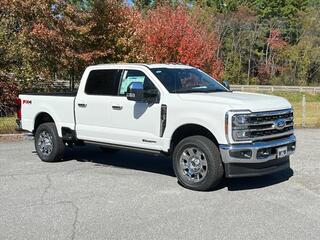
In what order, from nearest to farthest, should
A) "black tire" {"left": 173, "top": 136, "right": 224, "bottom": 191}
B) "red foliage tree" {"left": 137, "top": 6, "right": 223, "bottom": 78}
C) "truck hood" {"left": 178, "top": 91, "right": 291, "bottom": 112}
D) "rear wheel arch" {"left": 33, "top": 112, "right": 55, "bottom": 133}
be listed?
1. "truck hood" {"left": 178, "top": 91, "right": 291, "bottom": 112}
2. "black tire" {"left": 173, "top": 136, "right": 224, "bottom": 191}
3. "rear wheel arch" {"left": 33, "top": 112, "right": 55, "bottom": 133}
4. "red foliage tree" {"left": 137, "top": 6, "right": 223, "bottom": 78}

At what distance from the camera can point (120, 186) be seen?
26.5 ft

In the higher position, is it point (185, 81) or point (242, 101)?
point (185, 81)

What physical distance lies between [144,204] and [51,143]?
3.79 meters

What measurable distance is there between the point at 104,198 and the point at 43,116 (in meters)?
3.79

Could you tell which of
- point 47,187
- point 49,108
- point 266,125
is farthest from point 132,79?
point 266,125

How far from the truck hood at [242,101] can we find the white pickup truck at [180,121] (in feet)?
0.05

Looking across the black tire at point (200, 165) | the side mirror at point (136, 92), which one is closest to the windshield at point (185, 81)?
the side mirror at point (136, 92)

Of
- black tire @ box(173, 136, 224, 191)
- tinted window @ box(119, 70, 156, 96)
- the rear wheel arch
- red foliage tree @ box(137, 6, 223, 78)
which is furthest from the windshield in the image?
red foliage tree @ box(137, 6, 223, 78)

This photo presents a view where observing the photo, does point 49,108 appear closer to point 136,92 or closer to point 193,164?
point 136,92

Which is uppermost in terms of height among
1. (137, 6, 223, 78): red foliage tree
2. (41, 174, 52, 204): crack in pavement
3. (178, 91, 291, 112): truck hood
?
(137, 6, 223, 78): red foliage tree

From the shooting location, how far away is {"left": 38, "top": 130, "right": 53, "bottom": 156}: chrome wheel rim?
1022cm

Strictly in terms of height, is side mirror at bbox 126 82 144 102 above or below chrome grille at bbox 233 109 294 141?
above

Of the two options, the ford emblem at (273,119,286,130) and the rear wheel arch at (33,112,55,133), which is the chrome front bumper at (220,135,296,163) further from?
the rear wheel arch at (33,112,55,133)

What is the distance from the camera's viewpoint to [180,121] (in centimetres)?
792
